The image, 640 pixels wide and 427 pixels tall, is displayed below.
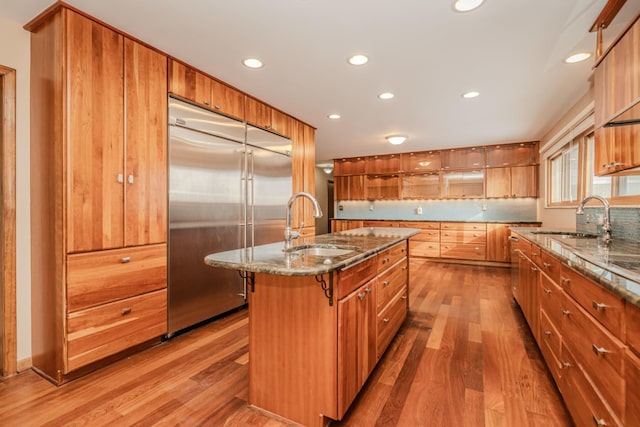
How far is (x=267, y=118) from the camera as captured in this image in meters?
3.71

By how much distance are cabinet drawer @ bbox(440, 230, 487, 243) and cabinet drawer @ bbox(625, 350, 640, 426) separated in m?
5.43

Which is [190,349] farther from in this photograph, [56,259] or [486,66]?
[486,66]

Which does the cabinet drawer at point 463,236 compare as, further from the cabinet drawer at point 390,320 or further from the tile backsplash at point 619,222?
the cabinet drawer at point 390,320

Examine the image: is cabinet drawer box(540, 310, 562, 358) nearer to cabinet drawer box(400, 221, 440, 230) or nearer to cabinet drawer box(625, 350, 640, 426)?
cabinet drawer box(625, 350, 640, 426)

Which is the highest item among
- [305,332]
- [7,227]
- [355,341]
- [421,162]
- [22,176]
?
[421,162]

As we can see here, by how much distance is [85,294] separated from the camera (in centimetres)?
198

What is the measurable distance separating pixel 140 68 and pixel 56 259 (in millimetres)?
1515

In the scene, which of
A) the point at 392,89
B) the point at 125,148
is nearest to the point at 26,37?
the point at 125,148

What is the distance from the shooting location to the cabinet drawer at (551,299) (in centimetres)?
177

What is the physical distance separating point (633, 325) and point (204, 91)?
3235mm

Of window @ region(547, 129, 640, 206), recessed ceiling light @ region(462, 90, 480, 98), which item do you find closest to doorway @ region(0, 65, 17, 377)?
recessed ceiling light @ region(462, 90, 480, 98)

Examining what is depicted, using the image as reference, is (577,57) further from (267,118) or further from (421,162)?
(421,162)

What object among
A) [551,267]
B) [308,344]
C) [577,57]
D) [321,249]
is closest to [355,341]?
[308,344]

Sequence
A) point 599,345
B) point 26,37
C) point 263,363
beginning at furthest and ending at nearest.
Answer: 1. point 26,37
2. point 263,363
3. point 599,345
